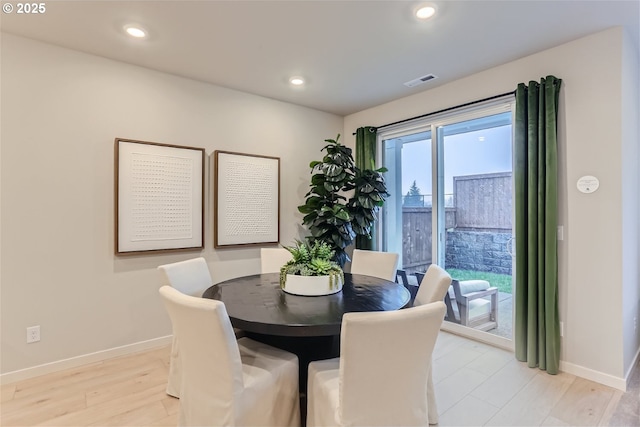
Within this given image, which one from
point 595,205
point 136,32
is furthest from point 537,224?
point 136,32

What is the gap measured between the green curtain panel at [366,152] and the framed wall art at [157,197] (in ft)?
6.49

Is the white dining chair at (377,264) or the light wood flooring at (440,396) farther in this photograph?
the white dining chair at (377,264)

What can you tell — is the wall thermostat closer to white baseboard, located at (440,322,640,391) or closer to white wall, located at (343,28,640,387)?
white wall, located at (343,28,640,387)

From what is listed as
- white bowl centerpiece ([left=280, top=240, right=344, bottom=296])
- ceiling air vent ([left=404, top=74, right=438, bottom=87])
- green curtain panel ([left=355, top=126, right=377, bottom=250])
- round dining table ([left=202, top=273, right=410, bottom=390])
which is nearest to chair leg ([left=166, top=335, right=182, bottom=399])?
round dining table ([left=202, top=273, right=410, bottom=390])

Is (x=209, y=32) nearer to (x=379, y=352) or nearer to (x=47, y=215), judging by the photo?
(x=47, y=215)

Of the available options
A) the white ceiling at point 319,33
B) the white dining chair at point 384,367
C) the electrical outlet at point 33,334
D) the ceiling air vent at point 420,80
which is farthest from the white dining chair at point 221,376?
the ceiling air vent at point 420,80

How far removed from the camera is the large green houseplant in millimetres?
3754

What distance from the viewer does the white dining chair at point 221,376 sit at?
151 centimetres

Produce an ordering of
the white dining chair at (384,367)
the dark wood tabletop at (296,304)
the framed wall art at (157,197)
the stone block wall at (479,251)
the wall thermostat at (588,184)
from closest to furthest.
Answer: the white dining chair at (384,367) → the dark wood tabletop at (296,304) → the wall thermostat at (588,184) → the framed wall art at (157,197) → the stone block wall at (479,251)

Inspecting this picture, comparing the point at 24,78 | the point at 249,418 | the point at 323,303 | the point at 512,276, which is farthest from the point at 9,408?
the point at 512,276

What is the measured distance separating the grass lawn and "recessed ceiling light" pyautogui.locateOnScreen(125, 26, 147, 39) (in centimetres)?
359

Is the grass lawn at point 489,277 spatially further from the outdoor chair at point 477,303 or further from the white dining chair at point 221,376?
the white dining chair at point 221,376

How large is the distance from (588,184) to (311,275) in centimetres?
224

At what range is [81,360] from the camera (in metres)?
2.82
